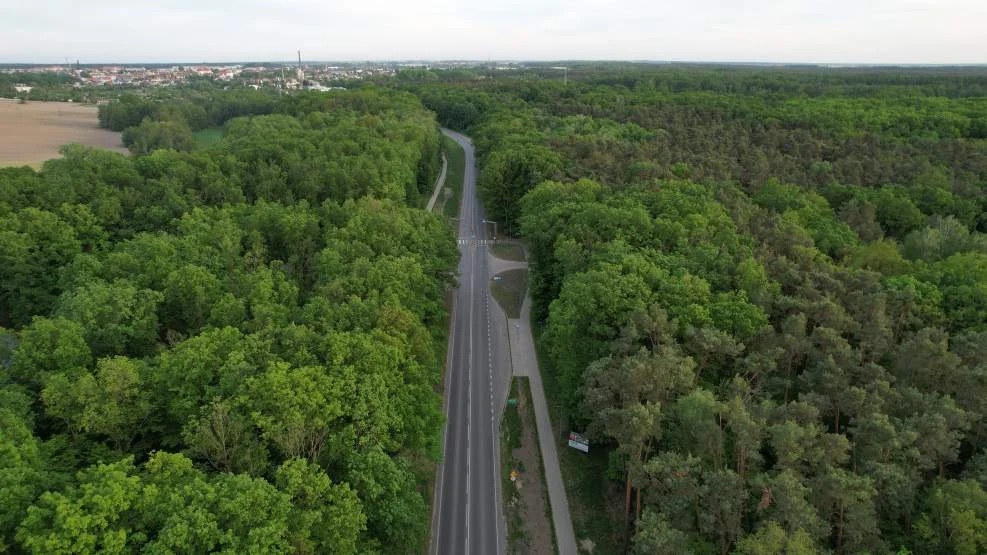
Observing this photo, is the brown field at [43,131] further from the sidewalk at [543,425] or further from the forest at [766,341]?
the sidewalk at [543,425]

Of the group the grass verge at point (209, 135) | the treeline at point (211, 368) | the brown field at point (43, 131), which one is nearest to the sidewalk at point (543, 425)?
the treeline at point (211, 368)

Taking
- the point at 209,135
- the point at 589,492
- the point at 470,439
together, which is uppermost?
the point at 209,135

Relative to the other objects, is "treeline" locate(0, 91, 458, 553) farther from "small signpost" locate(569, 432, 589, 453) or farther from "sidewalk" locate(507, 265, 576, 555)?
"small signpost" locate(569, 432, 589, 453)

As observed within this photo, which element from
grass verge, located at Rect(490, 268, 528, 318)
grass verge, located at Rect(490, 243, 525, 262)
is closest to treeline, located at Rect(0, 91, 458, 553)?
grass verge, located at Rect(490, 268, 528, 318)

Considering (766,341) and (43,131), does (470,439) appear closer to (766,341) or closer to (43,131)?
(766,341)

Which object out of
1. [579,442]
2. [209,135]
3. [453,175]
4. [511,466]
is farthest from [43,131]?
[579,442]

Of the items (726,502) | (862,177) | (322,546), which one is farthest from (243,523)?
(862,177)
